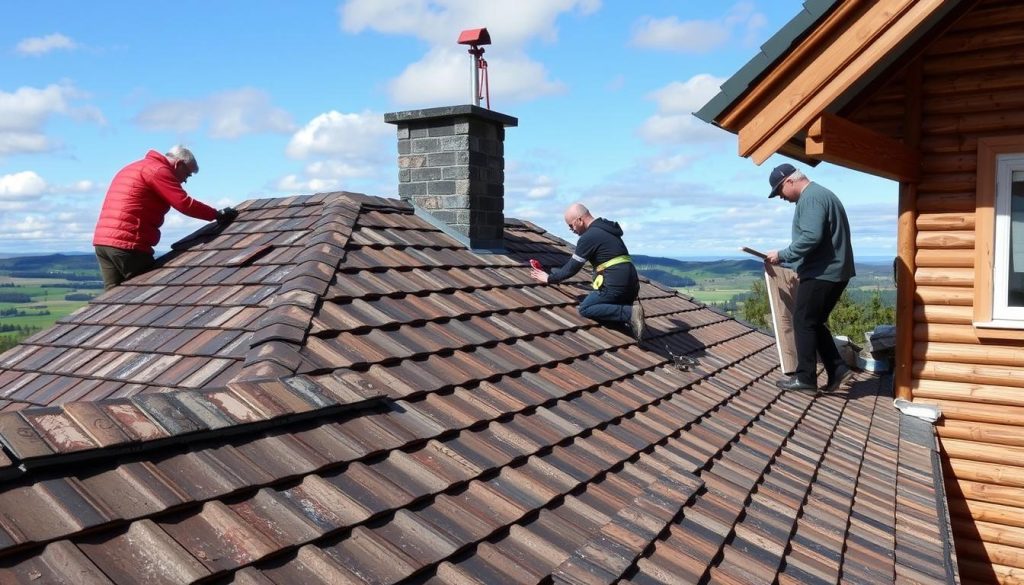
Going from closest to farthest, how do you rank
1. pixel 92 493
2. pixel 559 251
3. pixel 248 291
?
pixel 92 493, pixel 248 291, pixel 559 251

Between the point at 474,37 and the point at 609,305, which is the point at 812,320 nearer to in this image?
the point at 609,305

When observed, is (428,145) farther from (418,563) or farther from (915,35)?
(418,563)

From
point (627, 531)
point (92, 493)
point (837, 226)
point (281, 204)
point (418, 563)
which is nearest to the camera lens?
point (92, 493)

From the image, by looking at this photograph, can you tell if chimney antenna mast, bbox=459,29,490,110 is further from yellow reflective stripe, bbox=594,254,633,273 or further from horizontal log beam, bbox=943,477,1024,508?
horizontal log beam, bbox=943,477,1024,508

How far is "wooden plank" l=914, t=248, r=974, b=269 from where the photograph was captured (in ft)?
21.1

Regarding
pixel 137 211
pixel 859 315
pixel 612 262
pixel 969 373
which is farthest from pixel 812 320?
pixel 859 315

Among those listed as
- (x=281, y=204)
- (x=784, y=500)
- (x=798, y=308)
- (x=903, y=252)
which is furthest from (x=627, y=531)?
(x=903, y=252)

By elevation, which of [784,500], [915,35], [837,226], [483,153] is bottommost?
[784,500]

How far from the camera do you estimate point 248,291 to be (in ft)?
15.3

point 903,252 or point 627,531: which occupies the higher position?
point 903,252

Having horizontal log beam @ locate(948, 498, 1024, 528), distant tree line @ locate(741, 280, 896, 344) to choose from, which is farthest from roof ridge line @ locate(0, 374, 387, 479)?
distant tree line @ locate(741, 280, 896, 344)

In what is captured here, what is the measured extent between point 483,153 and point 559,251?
4.88 ft

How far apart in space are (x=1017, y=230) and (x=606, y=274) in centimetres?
335

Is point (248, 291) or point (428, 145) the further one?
point (428, 145)
